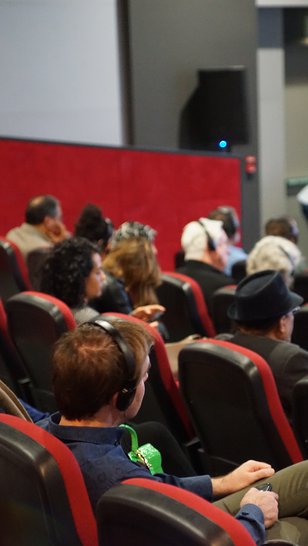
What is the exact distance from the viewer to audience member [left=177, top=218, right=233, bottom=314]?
4.98 metres

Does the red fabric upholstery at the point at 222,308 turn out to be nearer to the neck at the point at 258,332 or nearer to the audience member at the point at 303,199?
the neck at the point at 258,332

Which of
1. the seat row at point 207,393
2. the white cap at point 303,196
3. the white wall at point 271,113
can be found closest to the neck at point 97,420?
the seat row at point 207,393

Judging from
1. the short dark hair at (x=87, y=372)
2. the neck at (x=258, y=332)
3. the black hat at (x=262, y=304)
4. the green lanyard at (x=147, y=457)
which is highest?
the short dark hair at (x=87, y=372)

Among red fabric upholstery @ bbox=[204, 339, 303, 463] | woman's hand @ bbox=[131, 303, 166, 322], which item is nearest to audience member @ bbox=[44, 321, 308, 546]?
red fabric upholstery @ bbox=[204, 339, 303, 463]

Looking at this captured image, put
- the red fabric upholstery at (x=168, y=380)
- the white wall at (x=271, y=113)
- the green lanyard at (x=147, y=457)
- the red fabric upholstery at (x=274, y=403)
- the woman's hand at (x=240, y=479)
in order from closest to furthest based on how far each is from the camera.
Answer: the green lanyard at (x=147, y=457) → the woman's hand at (x=240, y=479) → the red fabric upholstery at (x=274, y=403) → the red fabric upholstery at (x=168, y=380) → the white wall at (x=271, y=113)

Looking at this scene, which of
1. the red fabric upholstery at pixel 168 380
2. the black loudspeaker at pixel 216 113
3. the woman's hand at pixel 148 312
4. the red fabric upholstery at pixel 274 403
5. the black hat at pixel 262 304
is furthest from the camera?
the black loudspeaker at pixel 216 113

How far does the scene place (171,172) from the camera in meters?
7.62

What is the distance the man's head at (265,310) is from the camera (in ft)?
10.5

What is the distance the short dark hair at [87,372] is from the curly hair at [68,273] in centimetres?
161

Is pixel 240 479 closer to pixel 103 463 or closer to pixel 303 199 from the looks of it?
pixel 103 463

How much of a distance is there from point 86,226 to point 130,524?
3.99 metres

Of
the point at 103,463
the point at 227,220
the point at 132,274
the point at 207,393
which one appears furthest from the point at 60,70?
the point at 103,463

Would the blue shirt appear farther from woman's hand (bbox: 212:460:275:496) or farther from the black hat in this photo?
the black hat

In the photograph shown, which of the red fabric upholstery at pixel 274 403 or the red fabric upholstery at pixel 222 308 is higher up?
the red fabric upholstery at pixel 274 403
